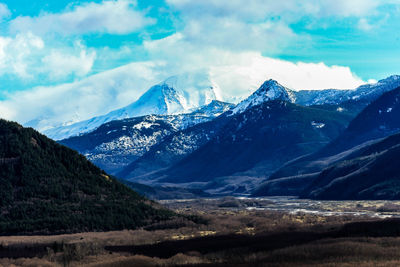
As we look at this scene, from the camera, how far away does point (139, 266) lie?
654 feet

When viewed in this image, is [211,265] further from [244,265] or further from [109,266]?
[109,266]

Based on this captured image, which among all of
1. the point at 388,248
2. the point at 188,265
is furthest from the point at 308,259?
the point at 188,265

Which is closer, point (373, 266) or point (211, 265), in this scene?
point (373, 266)

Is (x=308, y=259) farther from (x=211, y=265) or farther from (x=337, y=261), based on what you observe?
(x=211, y=265)

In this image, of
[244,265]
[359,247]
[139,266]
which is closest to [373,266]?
[359,247]

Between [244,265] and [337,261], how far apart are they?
2836 cm

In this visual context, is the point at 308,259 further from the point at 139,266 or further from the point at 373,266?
the point at 139,266

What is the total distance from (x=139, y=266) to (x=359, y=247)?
71.2m

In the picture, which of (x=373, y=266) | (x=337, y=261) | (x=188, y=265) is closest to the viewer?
(x=373, y=266)

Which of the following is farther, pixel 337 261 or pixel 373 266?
pixel 337 261

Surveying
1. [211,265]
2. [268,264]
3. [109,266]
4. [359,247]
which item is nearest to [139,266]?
[109,266]

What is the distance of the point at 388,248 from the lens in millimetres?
196125

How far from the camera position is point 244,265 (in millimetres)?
192125

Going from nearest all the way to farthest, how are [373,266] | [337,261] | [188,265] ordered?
[373,266], [337,261], [188,265]
